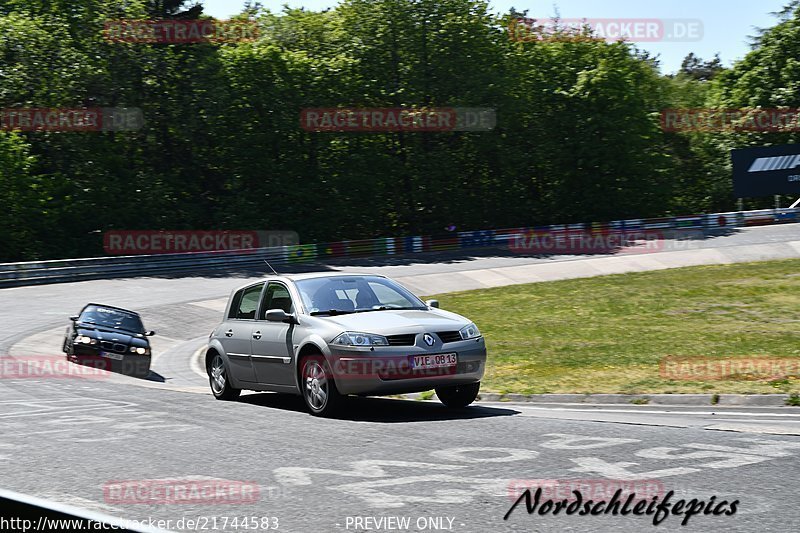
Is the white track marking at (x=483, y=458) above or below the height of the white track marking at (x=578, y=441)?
above

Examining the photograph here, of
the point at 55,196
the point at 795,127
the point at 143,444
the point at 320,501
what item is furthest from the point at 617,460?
the point at 795,127

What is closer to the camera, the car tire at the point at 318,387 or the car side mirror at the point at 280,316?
the car tire at the point at 318,387

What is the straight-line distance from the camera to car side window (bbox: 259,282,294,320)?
38.9 ft

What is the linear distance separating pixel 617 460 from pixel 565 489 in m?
1.13

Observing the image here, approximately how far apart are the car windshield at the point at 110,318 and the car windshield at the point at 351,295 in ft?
34.5

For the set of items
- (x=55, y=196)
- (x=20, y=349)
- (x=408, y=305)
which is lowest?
(x=20, y=349)

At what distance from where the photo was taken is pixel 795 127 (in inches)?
2381

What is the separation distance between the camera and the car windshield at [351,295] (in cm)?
1144

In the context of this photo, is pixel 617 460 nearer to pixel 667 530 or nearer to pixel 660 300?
pixel 667 530

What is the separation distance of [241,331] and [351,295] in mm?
1801
